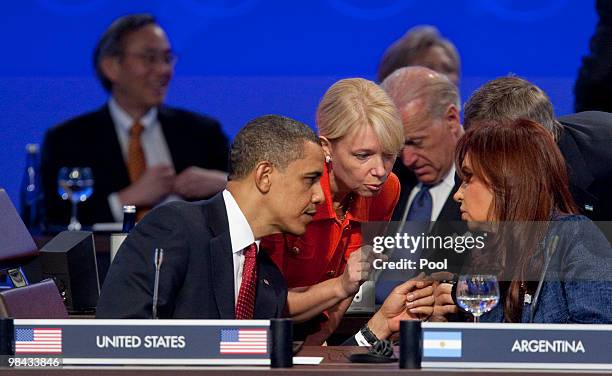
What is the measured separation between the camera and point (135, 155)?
534 cm

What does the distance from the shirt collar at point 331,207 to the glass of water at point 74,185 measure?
6.71ft

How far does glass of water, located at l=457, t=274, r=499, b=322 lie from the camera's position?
2430 mm

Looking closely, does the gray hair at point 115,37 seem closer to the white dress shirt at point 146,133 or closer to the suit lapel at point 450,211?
the white dress shirt at point 146,133

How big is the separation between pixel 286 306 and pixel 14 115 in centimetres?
286

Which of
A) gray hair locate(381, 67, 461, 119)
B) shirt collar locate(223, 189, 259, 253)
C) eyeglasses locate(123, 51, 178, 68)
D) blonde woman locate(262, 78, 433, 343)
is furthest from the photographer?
eyeglasses locate(123, 51, 178, 68)

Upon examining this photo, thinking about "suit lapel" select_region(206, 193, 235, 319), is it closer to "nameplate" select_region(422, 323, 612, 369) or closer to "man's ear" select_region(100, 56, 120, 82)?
"nameplate" select_region(422, 323, 612, 369)

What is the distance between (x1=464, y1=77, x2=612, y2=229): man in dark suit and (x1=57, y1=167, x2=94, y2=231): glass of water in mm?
2210

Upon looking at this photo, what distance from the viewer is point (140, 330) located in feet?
6.98

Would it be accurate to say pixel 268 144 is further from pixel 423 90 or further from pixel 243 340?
pixel 423 90

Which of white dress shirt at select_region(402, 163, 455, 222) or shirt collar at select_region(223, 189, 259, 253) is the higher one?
white dress shirt at select_region(402, 163, 455, 222)

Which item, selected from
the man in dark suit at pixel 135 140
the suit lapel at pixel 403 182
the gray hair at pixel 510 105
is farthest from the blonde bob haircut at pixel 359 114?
the man in dark suit at pixel 135 140

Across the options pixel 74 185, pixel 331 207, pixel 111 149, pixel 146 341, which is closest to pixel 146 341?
pixel 146 341

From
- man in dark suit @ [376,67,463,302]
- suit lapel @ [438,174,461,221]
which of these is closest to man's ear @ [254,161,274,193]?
suit lapel @ [438,174,461,221]

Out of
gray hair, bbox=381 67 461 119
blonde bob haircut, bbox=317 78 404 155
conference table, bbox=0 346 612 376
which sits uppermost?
gray hair, bbox=381 67 461 119
